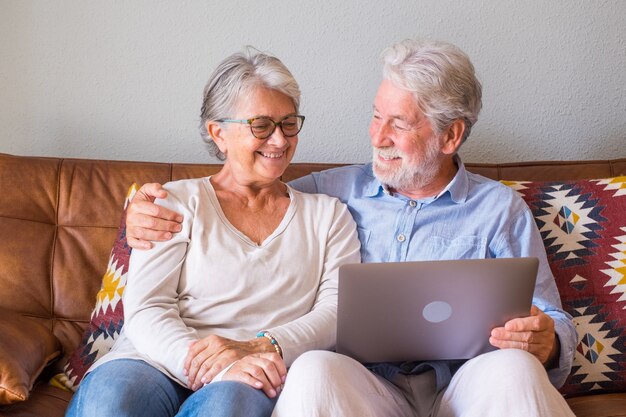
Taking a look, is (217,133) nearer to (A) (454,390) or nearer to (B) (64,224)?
(B) (64,224)

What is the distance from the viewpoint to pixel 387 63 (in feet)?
A: 6.79

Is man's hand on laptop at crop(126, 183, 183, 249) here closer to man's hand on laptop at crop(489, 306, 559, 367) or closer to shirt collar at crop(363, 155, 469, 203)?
shirt collar at crop(363, 155, 469, 203)

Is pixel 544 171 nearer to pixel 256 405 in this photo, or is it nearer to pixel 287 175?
pixel 287 175

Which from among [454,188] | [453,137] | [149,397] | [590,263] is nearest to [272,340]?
[149,397]

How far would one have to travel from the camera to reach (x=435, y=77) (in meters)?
2.02

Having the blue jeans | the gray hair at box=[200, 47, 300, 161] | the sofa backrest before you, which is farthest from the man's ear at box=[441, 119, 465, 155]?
the blue jeans

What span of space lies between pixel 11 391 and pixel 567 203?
4.67ft

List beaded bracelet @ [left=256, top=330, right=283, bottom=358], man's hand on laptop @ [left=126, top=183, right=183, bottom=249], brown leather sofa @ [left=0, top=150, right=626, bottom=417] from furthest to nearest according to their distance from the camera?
brown leather sofa @ [left=0, top=150, right=626, bottom=417] → man's hand on laptop @ [left=126, top=183, right=183, bottom=249] → beaded bracelet @ [left=256, top=330, right=283, bottom=358]

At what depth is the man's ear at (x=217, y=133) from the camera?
2002 mm

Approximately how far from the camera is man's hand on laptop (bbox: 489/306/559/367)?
170 cm

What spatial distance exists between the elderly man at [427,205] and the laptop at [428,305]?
0.22 ft

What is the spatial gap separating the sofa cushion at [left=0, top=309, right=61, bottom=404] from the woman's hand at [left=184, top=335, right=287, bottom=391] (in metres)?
0.34

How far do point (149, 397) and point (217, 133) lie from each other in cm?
67

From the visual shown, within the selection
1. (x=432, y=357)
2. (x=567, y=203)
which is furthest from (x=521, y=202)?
(x=432, y=357)
